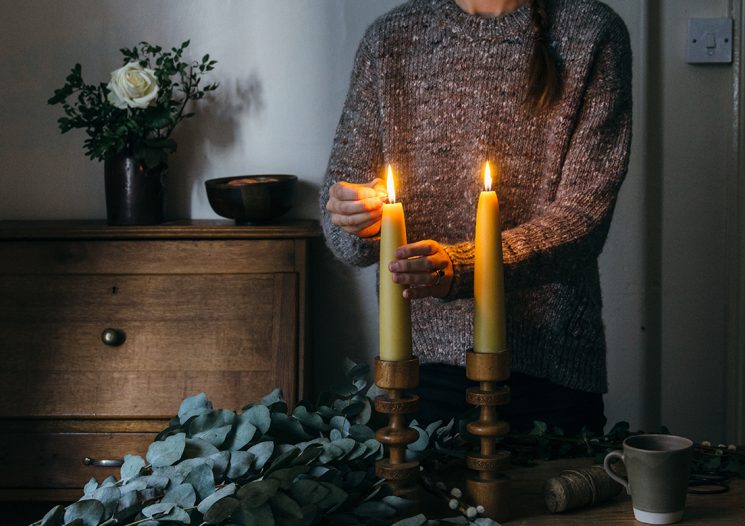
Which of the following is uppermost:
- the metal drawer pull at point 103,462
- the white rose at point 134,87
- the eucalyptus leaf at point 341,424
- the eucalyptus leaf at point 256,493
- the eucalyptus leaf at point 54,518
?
the white rose at point 134,87

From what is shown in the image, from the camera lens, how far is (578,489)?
939mm

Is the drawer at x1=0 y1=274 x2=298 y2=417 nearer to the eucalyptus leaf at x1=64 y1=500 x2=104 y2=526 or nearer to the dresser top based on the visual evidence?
the dresser top

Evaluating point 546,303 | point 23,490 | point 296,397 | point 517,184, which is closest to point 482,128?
point 517,184

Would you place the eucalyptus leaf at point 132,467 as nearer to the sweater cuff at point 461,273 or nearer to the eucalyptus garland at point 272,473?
the eucalyptus garland at point 272,473

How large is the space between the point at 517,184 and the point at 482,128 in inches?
4.1

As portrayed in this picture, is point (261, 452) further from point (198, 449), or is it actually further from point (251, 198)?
point (251, 198)

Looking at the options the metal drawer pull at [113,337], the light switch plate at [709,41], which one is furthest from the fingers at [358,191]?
the light switch plate at [709,41]

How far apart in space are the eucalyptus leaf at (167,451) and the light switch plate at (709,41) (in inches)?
77.4

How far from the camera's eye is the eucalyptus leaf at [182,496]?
31.2 inches

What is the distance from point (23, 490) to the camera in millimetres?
2158

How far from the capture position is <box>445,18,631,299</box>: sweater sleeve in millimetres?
1223

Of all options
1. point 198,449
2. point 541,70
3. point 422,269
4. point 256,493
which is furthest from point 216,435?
point 541,70

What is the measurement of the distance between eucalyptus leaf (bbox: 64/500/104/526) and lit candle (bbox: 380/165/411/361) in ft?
0.94

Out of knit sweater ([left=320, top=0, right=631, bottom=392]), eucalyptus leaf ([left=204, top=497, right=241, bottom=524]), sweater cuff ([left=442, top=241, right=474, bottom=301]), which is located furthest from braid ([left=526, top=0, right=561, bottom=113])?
eucalyptus leaf ([left=204, top=497, right=241, bottom=524])
